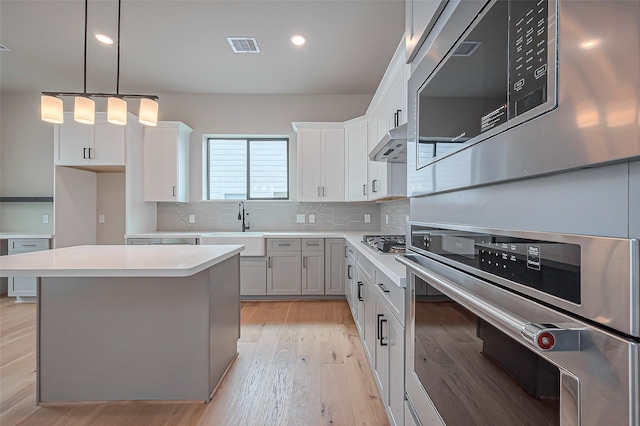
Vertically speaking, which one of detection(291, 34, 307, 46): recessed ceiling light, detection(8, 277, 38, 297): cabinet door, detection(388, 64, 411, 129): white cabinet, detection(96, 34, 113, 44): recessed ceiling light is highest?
detection(96, 34, 113, 44): recessed ceiling light

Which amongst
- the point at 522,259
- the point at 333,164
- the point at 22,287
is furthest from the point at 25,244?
the point at 522,259

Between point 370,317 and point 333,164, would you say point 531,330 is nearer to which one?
point 370,317

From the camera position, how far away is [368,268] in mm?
2223

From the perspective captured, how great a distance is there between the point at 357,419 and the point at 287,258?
239cm

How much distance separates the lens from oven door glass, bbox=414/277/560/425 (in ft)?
1.46

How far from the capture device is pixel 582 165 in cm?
36

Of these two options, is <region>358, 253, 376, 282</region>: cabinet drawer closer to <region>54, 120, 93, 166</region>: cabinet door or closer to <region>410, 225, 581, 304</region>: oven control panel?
<region>410, 225, 581, 304</region>: oven control panel

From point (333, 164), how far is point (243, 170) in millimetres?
1412

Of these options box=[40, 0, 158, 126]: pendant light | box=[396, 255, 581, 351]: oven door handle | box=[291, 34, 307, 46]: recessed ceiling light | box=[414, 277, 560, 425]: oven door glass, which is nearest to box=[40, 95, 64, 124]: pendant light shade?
box=[40, 0, 158, 126]: pendant light

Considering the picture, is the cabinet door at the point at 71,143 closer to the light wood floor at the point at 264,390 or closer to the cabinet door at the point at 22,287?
the cabinet door at the point at 22,287

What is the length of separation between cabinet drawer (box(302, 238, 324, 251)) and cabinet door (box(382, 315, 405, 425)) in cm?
247

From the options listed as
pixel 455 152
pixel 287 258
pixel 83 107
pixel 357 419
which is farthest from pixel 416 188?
pixel 287 258

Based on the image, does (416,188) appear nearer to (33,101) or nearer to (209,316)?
(209,316)

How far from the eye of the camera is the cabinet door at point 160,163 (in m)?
4.22
